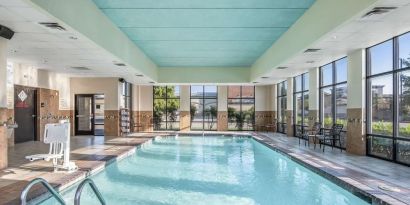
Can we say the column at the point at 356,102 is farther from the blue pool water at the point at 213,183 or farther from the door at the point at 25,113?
the door at the point at 25,113

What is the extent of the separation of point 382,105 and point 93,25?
20.7ft

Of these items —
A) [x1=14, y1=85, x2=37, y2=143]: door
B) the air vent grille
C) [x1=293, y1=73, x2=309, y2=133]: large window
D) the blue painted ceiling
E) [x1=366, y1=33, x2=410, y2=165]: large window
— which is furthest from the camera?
[x1=293, y1=73, x2=309, y2=133]: large window

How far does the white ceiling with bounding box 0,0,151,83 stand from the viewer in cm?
510

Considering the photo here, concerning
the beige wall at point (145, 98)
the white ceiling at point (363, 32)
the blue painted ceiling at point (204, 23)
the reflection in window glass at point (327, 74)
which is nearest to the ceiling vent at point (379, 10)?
the white ceiling at point (363, 32)

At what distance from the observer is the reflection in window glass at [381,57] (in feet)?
25.2

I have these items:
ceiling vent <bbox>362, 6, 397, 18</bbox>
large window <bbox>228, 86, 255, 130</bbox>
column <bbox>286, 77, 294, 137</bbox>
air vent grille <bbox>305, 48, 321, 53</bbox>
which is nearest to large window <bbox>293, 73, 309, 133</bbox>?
column <bbox>286, 77, 294, 137</bbox>

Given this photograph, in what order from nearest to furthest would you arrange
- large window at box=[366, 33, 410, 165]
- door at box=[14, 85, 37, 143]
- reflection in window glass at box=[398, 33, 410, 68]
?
reflection in window glass at box=[398, 33, 410, 68] < large window at box=[366, 33, 410, 165] < door at box=[14, 85, 37, 143]

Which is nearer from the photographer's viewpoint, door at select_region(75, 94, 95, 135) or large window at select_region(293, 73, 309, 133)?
large window at select_region(293, 73, 309, 133)

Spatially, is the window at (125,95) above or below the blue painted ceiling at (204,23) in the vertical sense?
below

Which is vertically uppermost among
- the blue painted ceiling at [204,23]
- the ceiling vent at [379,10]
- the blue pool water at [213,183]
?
the blue painted ceiling at [204,23]

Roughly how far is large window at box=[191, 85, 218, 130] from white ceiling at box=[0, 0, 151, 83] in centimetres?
818

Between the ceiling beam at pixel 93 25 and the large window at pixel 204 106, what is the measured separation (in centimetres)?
812

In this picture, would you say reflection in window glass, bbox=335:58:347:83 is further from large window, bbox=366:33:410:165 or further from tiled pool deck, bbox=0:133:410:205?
tiled pool deck, bbox=0:133:410:205

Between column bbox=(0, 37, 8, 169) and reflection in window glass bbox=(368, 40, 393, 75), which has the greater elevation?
reflection in window glass bbox=(368, 40, 393, 75)
